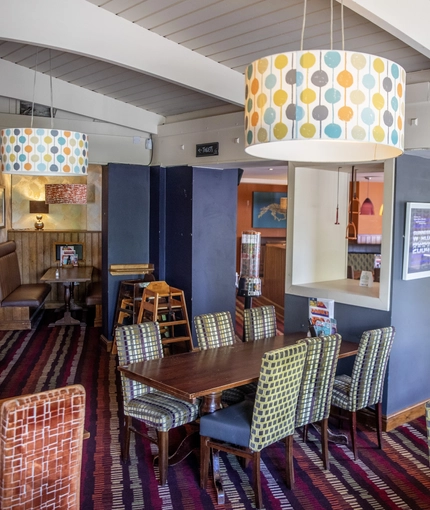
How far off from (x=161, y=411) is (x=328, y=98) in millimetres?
2448

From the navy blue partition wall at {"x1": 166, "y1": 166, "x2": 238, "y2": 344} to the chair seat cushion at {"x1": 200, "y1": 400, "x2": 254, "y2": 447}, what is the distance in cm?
288

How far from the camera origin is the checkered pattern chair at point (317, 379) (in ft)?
11.5

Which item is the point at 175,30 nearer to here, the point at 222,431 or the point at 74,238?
the point at 222,431

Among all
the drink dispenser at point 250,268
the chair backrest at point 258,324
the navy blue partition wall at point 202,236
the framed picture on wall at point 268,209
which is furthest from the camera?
the framed picture on wall at point 268,209

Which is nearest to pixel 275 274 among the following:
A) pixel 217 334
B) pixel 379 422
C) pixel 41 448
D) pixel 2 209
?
pixel 2 209

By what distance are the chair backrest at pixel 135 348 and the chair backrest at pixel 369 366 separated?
142 cm

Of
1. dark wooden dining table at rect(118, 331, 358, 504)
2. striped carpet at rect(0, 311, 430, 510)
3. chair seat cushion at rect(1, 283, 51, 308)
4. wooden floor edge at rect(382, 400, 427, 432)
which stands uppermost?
dark wooden dining table at rect(118, 331, 358, 504)

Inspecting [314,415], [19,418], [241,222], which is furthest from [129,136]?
[241,222]

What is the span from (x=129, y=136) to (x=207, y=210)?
4.88ft

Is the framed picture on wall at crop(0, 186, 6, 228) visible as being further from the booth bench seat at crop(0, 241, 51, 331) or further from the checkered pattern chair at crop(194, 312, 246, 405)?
the checkered pattern chair at crop(194, 312, 246, 405)

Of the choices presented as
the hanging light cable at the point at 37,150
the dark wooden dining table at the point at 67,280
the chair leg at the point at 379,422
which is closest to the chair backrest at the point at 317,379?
the chair leg at the point at 379,422

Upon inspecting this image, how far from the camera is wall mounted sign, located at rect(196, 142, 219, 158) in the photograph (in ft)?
19.3

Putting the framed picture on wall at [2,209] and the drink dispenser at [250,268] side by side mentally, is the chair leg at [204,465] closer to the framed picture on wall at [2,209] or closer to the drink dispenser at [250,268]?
the drink dispenser at [250,268]

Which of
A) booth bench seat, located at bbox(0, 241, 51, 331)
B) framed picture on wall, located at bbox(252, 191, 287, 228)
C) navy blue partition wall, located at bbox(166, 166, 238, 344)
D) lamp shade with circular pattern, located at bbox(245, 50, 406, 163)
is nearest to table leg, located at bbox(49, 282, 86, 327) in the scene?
booth bench seat, located at bbox(0, 241, 51, 331)
